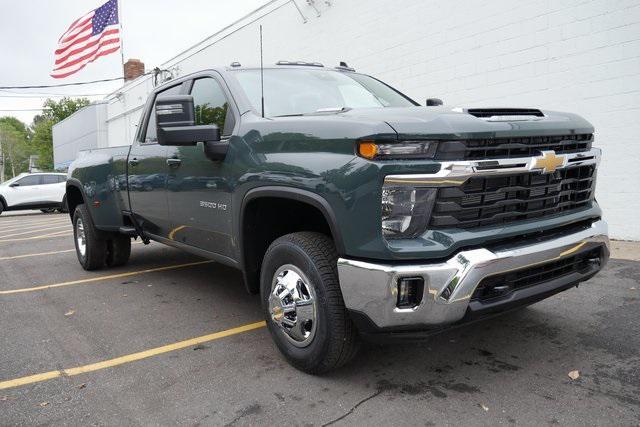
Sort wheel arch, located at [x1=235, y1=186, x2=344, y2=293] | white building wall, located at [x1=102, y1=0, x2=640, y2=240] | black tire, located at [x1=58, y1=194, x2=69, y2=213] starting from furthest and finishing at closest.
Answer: black tire, located at [x1=58, y1=194, x2=69, y2=213] < white building wall, located at [x1=102, y1=0, x2=640, y2=240] < wheel arch, located at [x1=235, y1=186, x2=344, y2=293]

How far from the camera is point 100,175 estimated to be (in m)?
5.64

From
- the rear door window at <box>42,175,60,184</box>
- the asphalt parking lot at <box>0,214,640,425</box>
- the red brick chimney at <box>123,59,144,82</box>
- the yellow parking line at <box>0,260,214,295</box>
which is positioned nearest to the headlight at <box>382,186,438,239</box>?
the asphalt parking lot at <box>0,214,640,425</box>

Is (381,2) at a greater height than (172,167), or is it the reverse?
(381,2)

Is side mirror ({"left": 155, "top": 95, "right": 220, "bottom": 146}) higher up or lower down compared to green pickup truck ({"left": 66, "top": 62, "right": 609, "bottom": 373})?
higher up

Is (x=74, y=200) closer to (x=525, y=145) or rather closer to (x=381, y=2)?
(x=525, y=145)

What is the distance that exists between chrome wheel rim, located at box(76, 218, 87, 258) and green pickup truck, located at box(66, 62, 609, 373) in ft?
9.58

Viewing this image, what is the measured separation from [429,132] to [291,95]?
1569 mm

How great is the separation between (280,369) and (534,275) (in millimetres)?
1615

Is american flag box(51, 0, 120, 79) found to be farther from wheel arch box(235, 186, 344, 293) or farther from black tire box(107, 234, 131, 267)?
wheel arch box(235, 186, 344, 293)

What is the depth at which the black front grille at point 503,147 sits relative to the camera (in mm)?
2529

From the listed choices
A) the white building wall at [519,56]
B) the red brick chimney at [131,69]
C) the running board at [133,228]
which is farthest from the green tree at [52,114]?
the running board at [133,228]

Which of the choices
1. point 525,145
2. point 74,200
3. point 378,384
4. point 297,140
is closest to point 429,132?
point 525,145

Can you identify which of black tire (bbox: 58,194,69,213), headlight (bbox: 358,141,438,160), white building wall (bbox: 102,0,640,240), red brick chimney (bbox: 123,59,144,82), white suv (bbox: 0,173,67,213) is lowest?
black tire (bbox: 58,194,69,213)

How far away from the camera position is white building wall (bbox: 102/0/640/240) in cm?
663
